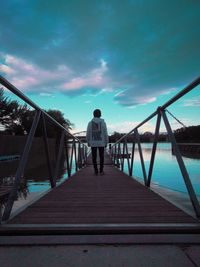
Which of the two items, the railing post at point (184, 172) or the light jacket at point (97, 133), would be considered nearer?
the railing post at point (184, 172)

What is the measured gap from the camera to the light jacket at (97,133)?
6207 millimetres

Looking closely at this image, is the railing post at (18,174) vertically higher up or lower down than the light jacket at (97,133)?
lower down

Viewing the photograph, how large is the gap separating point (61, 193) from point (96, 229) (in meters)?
1.73

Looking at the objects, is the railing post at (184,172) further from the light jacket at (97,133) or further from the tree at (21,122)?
the light jacket at (97,133)

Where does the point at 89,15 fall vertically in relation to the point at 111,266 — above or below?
above

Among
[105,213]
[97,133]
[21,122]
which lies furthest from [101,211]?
[21,122]

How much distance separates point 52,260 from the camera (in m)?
1.67

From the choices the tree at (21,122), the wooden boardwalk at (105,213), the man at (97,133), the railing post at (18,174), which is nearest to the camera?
the wooden boardwalk at (105,213)

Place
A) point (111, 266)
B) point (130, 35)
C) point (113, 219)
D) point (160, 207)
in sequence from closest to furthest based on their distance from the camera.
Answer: point (111, 266), point (113, 219), point (160, 207), point (130, 35)

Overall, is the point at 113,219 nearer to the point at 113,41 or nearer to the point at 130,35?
the point at 130,35

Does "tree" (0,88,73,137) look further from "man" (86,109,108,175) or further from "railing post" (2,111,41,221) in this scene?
"man" (86,109,108,175)

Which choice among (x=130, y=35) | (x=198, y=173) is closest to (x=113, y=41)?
(x=130, y=35)

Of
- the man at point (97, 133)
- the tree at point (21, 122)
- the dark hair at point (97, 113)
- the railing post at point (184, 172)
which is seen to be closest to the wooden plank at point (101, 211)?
the railing post at point (184, 172)

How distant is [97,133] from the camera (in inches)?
245
